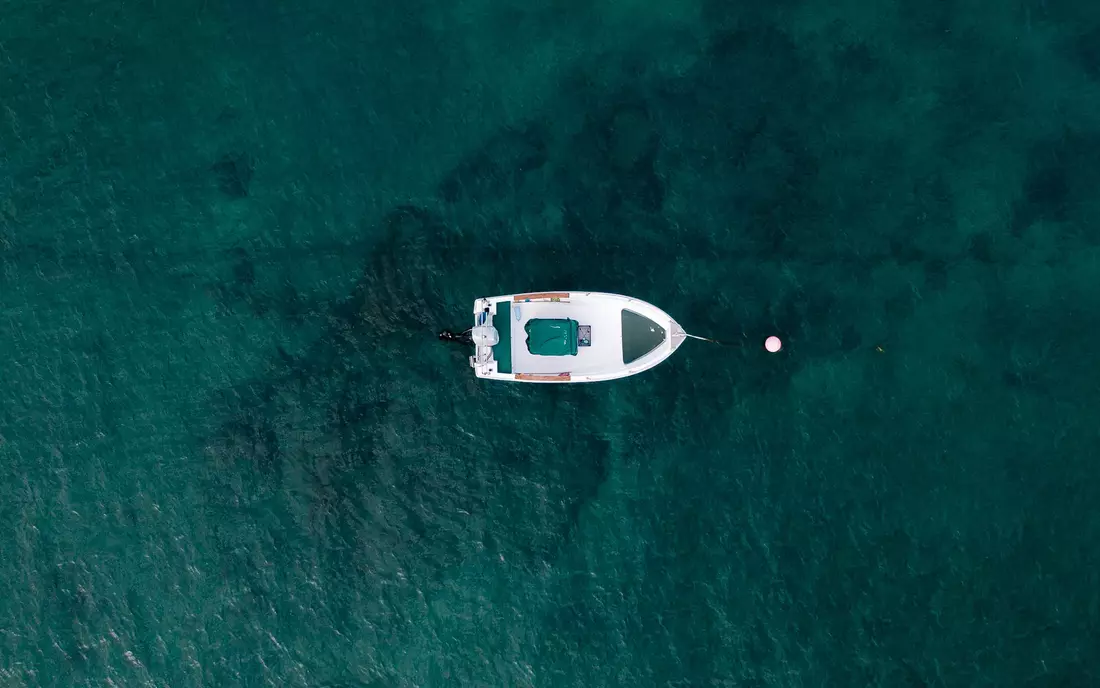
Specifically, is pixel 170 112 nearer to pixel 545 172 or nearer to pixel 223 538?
pixel 545 172

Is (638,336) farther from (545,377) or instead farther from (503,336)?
(503,336)

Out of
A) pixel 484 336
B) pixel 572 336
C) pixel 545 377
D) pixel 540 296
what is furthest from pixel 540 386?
pixel 540 296

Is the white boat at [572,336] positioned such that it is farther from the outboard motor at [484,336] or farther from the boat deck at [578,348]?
the outboard motor at [484,336]

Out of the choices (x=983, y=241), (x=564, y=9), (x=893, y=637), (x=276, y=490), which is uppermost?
(x=564, y=9)

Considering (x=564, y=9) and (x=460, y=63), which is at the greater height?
(x=564, y=9)

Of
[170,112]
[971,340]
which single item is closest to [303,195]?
[170,112]

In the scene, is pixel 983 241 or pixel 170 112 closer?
pixel 983 241

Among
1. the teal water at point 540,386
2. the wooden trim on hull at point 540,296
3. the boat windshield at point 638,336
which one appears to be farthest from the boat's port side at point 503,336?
the boat windshield at point 638,336
